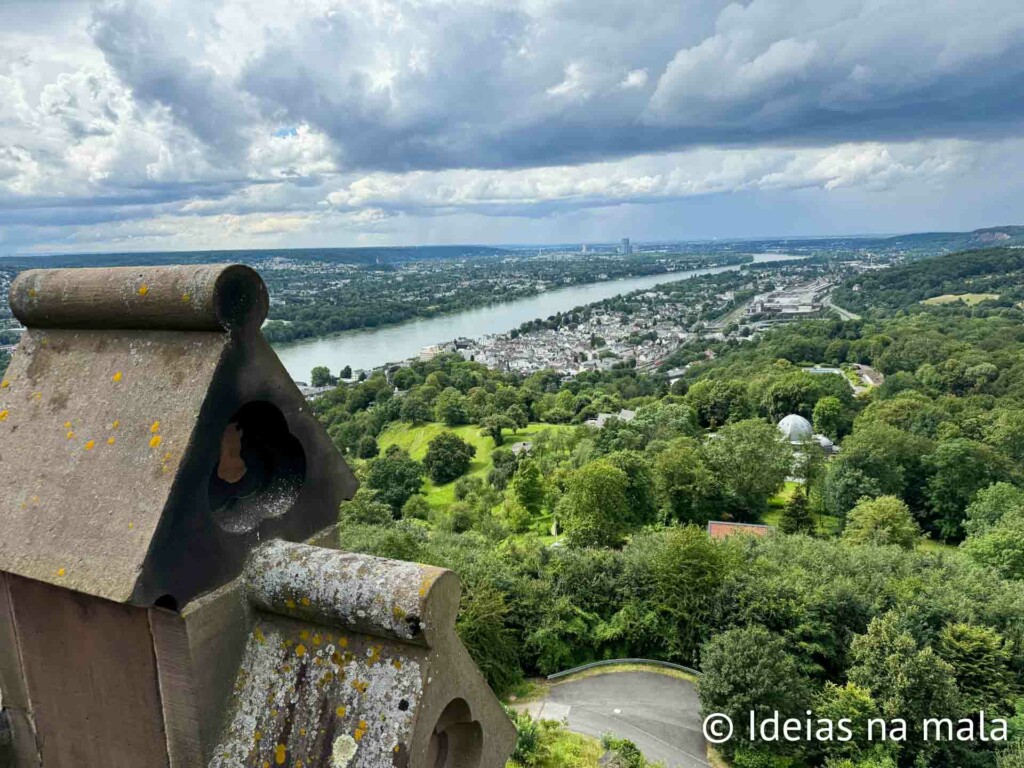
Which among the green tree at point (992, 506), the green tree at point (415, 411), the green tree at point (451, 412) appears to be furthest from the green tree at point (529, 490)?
the green tree at point (415, 411)

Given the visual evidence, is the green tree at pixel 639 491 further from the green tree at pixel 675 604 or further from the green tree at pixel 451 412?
the green tree at pixel 451 412

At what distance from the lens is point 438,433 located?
60500 mm

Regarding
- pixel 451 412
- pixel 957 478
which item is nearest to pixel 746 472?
pixel 957 478

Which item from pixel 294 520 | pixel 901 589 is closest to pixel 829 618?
pixel 901 589

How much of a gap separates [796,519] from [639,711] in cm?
1808

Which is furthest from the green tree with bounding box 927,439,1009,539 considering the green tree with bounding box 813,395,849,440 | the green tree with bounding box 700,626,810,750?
the green tree with bounding box 700,626,810,750

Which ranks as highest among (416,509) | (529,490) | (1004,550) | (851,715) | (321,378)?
(851,715)

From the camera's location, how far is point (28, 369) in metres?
3.79

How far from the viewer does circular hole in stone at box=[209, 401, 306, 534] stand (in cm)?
345

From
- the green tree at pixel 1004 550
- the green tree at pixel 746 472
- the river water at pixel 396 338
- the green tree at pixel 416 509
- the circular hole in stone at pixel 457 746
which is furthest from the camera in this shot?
the river water at pixel 396 338

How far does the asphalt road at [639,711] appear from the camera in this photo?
17.1 metres

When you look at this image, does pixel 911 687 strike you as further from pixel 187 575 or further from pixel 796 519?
pixel 187 575

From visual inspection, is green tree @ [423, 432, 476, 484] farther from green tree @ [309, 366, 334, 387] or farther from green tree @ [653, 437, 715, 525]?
green tree @ [309, 366, 334, 387]

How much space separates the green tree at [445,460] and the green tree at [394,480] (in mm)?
1533
